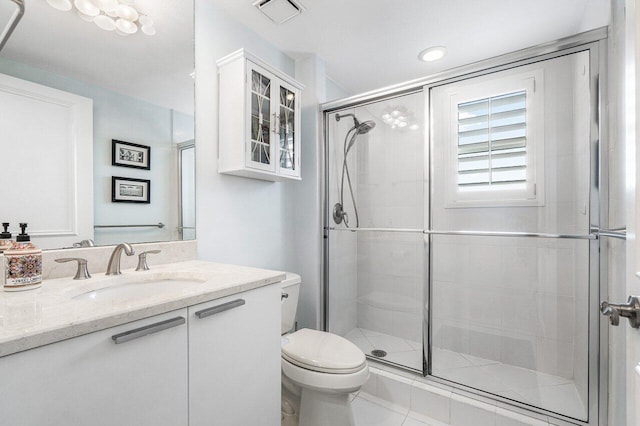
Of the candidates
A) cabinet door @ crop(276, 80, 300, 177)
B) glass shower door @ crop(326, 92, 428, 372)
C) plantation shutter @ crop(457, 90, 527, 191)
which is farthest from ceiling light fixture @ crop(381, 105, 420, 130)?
cabinet door @ crop(276, 80, 300, 177)

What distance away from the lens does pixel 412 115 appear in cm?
192

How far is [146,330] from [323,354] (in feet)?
2.84

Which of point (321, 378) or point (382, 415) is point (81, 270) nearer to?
point (321, 378)

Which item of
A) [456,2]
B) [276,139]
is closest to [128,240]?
[276,139]

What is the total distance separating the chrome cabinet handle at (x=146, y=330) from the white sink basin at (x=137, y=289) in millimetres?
333

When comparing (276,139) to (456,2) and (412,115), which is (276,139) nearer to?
(412,115)

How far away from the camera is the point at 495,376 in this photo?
68.4 inches

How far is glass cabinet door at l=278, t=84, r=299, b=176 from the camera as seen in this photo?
5.69 ft

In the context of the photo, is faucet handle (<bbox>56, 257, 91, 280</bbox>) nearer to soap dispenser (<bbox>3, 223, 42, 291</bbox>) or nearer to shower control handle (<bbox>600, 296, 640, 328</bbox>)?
soap dispenser (<bbox>3, 223, 42, 291</bbox>)

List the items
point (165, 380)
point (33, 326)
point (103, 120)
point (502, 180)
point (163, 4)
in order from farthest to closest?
point (502, 180) < point (163, 4) < point (103, 120) < point (165, 380) < point (33, 326)

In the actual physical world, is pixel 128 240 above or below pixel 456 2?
below

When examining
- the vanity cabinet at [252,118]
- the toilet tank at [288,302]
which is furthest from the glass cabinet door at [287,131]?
the toilet tank at [288,302]

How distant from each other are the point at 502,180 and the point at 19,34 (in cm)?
240

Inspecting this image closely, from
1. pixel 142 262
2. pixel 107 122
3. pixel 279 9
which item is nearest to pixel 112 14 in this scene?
pixel 107 122
